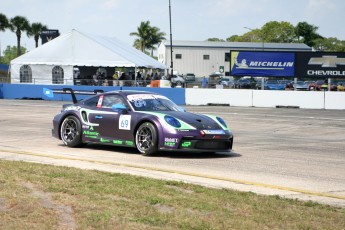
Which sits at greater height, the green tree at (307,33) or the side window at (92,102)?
the green tree at (307,33)

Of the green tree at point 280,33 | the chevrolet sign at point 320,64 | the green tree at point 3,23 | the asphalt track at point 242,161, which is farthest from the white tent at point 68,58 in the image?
the green tree at point 280,33

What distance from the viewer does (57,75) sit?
142 ft

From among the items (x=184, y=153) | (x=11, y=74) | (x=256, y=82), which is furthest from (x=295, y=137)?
(x=11, y=74)

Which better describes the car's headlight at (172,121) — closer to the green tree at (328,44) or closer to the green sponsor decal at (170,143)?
the green sponsor decal at (170,143)

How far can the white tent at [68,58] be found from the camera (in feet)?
140

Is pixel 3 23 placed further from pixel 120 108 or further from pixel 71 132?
pixel 120 108

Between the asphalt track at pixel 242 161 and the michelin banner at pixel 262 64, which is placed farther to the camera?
the michelin banner at pixel 262 64

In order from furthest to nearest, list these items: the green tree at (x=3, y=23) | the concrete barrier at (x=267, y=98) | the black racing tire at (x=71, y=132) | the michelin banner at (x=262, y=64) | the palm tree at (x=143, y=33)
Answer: the palm tree at (x=143, y=33) → the green tree at (x=3, y=23) → the michelin banner at (x=262, y=64) → the concrete barrier at (x=267, y=98) → the black racing tire at (x=71, y=132)

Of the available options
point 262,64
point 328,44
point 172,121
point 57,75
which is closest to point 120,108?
point 172,121

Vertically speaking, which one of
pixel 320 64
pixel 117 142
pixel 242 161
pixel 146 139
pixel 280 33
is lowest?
pixel 242 161

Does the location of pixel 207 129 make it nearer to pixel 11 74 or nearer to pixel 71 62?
pixel 71 62

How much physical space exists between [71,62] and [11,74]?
525 cm

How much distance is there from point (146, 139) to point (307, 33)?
427 ft

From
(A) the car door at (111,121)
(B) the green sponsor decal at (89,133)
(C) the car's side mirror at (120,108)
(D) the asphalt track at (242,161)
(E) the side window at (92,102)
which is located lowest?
(D) the asphalt track at (242,161)
